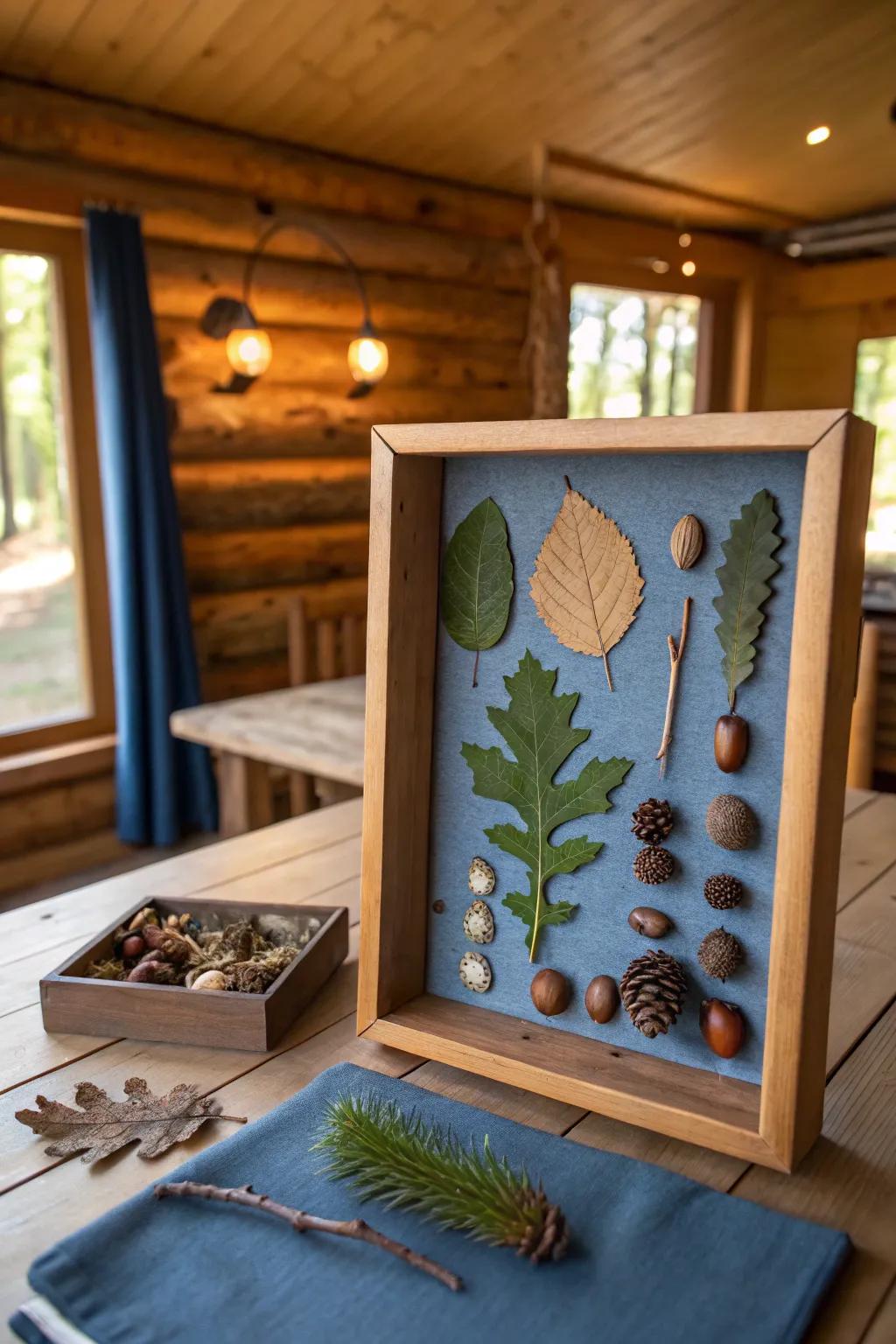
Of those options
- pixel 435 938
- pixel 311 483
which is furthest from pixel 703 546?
pixel 311 483

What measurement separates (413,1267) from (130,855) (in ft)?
10.7

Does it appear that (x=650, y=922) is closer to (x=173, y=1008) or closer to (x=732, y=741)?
(x=732, y=741)

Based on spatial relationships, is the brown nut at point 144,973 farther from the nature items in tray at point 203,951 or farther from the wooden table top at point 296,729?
the wooden table top at point 296,729

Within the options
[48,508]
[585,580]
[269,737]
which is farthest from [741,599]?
[48,508]

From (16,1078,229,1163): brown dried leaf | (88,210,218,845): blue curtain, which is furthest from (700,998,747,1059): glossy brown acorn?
(88,210,218,845): blue curtain

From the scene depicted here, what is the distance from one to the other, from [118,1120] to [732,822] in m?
0.46

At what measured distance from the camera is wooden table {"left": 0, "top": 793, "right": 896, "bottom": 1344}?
0.63 m

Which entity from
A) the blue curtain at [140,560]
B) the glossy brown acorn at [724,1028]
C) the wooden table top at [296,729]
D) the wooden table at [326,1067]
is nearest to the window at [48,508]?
the blue curtain at [140,560]

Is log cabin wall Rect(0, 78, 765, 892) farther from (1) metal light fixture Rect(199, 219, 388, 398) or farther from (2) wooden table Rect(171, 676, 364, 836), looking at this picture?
(2) wooden table Rect(171, 676, 364, 836)

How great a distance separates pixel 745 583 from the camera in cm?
69

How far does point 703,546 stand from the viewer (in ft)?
2.33

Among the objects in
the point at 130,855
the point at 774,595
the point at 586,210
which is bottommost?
the point at 130,855

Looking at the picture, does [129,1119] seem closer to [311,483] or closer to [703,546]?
[703,546]

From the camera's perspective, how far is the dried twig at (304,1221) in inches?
22.9
